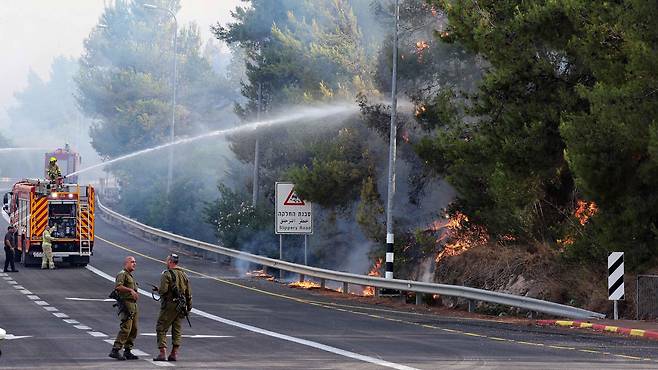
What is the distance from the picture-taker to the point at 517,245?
36688 millimetres

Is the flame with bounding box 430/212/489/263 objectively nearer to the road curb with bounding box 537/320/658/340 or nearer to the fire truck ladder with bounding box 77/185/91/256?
the road curb with bounding box 537/320/658/340

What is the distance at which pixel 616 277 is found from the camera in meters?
28.1

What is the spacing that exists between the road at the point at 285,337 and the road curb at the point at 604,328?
1.92 ft

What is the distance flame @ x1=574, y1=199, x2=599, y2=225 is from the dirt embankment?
4.27 feet

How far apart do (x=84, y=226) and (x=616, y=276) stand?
21279mm

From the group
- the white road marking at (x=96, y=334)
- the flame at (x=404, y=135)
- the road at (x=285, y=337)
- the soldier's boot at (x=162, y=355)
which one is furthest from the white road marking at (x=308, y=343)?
the flame at (x=404, y=135)

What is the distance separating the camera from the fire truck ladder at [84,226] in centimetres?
4403

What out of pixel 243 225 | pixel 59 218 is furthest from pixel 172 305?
pixel 243 225

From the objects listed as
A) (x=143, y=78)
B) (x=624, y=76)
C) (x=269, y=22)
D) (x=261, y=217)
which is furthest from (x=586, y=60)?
(x=143, y=78)

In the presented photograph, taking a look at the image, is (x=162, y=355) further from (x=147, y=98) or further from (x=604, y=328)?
(x=147, y=98)

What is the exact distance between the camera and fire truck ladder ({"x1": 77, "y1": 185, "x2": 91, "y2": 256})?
44.0 m

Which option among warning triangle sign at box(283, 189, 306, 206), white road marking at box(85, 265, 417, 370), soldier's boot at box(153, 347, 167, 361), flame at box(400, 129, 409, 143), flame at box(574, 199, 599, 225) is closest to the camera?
white road marking at box(85, 265, 417, 370)

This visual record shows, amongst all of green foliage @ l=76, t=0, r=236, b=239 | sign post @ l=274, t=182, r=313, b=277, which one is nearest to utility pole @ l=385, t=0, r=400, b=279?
sign post @ l=274, t=182, r=313, b=277

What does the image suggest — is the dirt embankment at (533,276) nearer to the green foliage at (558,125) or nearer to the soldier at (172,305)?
the green foliage at (558,125)
